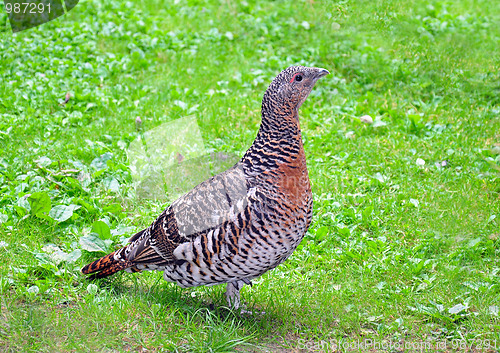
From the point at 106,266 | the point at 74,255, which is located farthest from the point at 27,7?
the point at 106,266

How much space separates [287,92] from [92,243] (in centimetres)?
232

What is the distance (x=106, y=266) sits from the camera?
14.7 ft

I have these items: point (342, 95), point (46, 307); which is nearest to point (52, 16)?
point (342, 95)

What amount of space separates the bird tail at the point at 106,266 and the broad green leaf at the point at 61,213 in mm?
812

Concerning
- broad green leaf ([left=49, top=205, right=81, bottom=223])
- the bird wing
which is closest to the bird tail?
the bird wing

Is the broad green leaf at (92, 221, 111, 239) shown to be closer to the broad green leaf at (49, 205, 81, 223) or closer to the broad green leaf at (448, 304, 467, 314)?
the broad green leaf at (49, 205, 81, 223)

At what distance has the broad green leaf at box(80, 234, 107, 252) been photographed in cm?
488

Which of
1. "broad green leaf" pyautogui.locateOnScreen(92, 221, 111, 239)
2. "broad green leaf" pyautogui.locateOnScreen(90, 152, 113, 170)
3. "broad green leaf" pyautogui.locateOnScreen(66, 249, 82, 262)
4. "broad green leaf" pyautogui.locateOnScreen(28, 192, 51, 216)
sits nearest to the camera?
"broad green leaf" pyautogui.locateOnScreen(66, 249, 82, 262)

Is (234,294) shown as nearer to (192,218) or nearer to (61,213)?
(192,218)

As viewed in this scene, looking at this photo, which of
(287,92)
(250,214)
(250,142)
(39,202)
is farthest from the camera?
(250,142)

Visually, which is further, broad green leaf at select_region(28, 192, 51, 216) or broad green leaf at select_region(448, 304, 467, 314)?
broad green leaf at select_region(28, 192, 51, 216)

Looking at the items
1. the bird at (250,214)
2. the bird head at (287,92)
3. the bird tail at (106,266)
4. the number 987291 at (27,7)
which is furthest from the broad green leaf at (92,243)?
the number 987291 at (27,7)

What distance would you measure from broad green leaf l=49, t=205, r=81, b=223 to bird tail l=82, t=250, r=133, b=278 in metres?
0.81

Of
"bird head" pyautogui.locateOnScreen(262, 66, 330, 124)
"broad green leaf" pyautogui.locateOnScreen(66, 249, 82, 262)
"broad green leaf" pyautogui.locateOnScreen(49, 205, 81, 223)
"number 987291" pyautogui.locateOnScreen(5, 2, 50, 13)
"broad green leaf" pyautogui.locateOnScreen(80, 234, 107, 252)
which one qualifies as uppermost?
"number 987291" pyautogui.locateOnScreen(5, 2, 50, 13)
